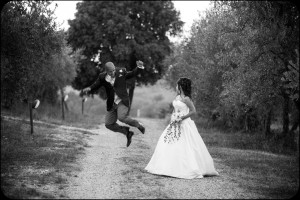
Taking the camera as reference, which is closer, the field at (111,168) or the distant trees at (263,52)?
the field at (111,168)

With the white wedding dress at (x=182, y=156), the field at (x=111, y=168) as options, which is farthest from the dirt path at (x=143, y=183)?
the white wedding dress at (x=182, y=156)

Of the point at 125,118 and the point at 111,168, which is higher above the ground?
the point at 125,118

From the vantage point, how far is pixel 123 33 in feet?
139

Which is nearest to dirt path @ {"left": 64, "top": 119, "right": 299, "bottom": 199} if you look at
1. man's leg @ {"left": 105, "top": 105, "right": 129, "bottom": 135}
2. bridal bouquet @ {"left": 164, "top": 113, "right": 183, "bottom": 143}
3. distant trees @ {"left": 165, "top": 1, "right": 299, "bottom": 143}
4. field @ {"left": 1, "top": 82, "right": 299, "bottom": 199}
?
field @ {"left": 1, "top": 82, "right": 299, "bottom": 199}

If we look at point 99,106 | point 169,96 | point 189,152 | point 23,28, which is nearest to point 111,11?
point 99,106

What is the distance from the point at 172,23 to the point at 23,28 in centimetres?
3302

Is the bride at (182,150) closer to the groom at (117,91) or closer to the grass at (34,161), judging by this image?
the groom at (117,91)

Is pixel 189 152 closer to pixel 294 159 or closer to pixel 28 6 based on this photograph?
pixel 294 159

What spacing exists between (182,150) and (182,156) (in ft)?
0.54

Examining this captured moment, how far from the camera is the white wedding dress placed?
1028 centimetres

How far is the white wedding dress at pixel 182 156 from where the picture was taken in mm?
10281

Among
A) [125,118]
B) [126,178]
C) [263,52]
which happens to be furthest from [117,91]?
[263,52]

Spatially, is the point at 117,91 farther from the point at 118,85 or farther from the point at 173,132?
the point at 173,132

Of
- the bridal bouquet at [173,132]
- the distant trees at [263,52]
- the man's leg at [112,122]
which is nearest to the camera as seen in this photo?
the bridal bouquet at [173,132]
